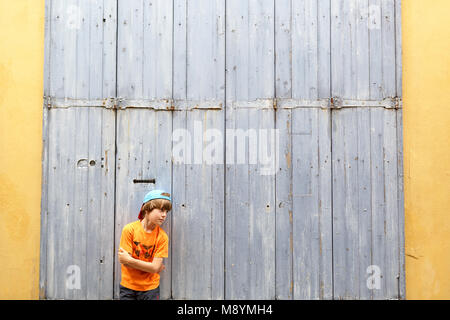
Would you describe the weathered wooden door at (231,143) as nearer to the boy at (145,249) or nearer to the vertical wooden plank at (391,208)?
the vertical wooden plank at (391,208)

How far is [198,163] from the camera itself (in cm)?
334

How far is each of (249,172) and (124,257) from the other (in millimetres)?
1188

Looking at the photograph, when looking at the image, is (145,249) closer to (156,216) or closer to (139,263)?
(139,263)

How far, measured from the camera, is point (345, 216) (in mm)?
3307

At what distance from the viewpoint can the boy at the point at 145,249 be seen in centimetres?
308

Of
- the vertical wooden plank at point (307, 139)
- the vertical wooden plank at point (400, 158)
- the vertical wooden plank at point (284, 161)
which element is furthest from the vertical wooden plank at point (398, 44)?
the vertical wooden plank at point (284, 161)

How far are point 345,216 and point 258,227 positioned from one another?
719 mm

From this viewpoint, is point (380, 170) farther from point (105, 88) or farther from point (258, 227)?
point (105, 88)

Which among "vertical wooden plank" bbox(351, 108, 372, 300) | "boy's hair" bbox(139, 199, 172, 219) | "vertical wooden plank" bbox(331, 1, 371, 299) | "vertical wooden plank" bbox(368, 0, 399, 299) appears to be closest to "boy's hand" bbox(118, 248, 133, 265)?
"boy's hair" bbox(139, 199, 172, 219)

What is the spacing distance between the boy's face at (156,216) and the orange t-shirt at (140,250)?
106mm

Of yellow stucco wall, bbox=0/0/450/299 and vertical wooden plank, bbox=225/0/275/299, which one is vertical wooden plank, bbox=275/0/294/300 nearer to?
vertical wooden plank, bbox=225/0/275/299

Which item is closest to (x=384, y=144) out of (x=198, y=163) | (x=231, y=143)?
(x=231, y=143)

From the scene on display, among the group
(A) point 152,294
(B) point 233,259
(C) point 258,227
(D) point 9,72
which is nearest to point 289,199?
(C) point 258,227

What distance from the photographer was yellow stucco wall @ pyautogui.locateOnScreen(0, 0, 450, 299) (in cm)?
327
